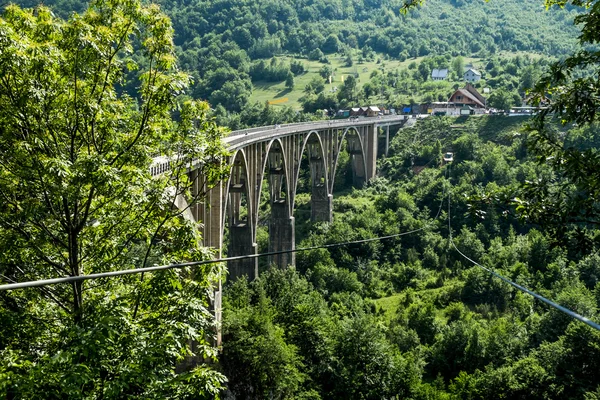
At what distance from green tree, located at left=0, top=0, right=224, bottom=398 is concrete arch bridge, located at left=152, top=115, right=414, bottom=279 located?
847 centimetres

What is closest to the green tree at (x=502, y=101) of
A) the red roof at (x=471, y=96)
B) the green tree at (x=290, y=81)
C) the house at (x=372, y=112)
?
the red roof at (x=471, y=96)

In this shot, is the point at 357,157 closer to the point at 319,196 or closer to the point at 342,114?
the point at 319,196

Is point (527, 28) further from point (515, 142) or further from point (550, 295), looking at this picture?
point (550, 295)

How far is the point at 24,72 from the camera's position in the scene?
10.8 m

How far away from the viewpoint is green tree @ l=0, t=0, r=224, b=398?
10.5 m

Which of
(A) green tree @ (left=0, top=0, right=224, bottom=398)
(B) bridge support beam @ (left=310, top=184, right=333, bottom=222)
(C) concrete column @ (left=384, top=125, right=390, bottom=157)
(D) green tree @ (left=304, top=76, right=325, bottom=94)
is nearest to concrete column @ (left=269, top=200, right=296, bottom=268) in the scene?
(B) bridge support beam @ (left=310, top=184, right=333, bottom=222)

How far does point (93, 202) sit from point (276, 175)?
38956mm

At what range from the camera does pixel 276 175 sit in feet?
167

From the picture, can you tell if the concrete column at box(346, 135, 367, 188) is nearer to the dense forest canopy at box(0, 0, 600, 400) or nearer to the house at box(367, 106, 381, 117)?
the dense forest canopy at box(0, 0, 600, 400)

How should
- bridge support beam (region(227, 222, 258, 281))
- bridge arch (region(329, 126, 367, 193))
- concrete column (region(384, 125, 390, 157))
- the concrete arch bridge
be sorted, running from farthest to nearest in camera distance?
concrete column (region(384, 125, 390, 157)) → bridge arch (region(329, 126, 367, 193)) → bridge support beam (region(227, 222, 258, 281)) → the concrete arch bridge

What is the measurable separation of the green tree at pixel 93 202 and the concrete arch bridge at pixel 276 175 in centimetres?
847

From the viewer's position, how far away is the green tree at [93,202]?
34.3 ft

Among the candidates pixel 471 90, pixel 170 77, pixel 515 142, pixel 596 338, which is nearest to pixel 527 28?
pixel 471 90

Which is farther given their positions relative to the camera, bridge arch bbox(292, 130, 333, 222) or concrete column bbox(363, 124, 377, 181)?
concrete column bbox(363, 124, 377, 181)
